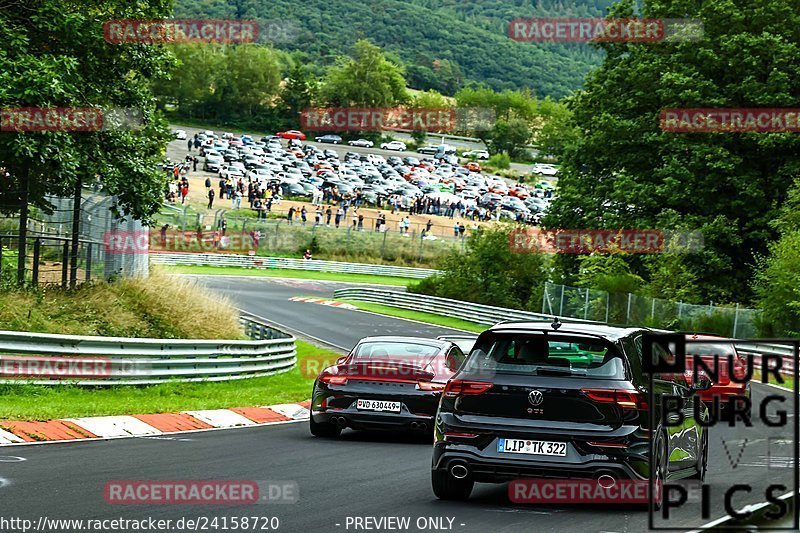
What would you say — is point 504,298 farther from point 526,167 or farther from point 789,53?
point 526,167

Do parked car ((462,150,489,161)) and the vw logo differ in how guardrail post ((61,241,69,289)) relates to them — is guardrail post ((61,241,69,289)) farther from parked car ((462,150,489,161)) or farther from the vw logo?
parked car ((462,150,489,161))

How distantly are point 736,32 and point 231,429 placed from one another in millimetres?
35960

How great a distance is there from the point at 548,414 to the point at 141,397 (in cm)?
1082

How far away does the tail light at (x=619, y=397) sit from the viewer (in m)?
9.42

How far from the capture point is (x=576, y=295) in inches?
1730

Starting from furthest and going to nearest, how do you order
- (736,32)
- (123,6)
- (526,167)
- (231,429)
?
(526,167) < (736,32) < (123,6) < (231,429)

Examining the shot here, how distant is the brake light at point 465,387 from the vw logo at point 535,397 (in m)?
0.36

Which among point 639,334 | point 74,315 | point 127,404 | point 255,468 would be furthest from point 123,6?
point 639,334

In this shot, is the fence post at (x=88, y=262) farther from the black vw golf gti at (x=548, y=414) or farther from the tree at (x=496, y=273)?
the tree at (x=496, y=273)
